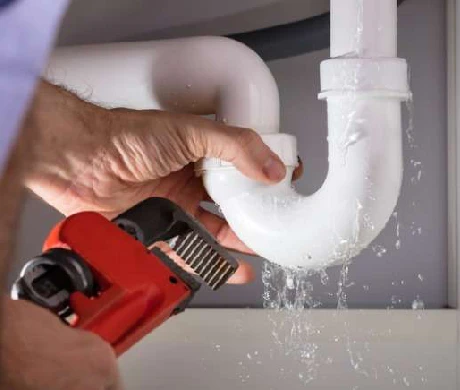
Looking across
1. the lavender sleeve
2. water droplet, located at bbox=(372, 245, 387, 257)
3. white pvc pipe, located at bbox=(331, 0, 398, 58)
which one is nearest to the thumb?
white pvc pipe, located at bbox=(331, 0, 398, 58)

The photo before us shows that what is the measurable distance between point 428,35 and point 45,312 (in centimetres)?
59

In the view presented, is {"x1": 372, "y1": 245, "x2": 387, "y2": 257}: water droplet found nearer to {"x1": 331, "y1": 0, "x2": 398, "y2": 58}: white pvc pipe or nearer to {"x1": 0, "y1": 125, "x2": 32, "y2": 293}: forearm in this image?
{"x1": 331, "y1": 0, "x2": 398, "y2": 58}: white pvc pipe

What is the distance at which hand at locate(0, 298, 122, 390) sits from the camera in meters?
0.50

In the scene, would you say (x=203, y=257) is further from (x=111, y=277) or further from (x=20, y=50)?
(x=20, y=50)

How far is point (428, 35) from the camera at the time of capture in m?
1.00

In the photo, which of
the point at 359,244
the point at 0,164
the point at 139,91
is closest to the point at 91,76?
the point at 139,91

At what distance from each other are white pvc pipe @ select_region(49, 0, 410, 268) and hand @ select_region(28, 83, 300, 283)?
29 millimetres

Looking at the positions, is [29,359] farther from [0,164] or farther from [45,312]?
[0,164]

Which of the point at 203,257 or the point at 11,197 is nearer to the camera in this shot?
the point at 11,197

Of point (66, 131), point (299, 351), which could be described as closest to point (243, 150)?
point (66, 131)

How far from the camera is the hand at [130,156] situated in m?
0.84

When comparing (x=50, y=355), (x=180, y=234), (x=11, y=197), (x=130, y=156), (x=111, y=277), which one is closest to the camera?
(x=11, y=197)

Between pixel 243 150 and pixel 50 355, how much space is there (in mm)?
329

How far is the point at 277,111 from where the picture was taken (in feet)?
2.88
